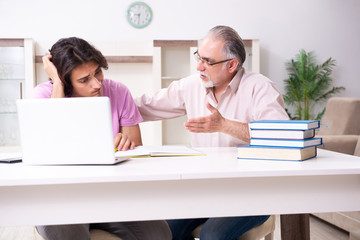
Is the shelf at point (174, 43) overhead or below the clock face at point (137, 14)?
below

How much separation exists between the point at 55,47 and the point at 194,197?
1.16m

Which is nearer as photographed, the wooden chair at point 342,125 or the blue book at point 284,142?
the blue book at point 284,142

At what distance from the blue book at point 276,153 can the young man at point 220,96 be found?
0.31 m

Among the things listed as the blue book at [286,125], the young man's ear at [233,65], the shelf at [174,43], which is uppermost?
the shelf at [174,43]

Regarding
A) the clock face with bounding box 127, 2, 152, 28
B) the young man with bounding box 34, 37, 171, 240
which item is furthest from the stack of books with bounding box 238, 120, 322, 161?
the clock face with bounding box 127, 2, 152, 28

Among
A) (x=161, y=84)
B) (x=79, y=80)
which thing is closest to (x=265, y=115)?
(x=79, y=80)

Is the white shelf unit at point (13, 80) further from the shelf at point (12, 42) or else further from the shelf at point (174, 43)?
the shelf at point (174, 43)

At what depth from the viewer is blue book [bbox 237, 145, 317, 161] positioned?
1.36m

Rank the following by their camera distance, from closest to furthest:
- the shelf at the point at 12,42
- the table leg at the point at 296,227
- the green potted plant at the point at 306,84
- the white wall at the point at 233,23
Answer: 1. the table leg at the point at 296,227
2. the shelf at the point at 12,42
3. the white wall at the point at 233,23
4. the green potted plant at the point at 306,84

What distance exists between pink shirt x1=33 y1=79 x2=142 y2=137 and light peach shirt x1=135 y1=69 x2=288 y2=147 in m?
0.16

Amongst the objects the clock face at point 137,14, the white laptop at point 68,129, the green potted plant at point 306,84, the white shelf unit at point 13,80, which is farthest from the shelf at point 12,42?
the white laptop at point 68,129

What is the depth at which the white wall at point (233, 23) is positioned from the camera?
4984 millimetres

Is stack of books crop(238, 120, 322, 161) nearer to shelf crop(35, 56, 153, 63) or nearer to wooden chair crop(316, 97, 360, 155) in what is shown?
wooden chair crop(316, 97, 360, 155)

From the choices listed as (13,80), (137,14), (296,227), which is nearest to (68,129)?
(296,227)
